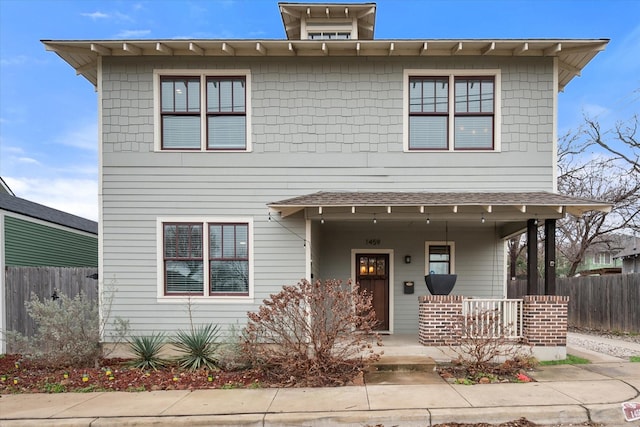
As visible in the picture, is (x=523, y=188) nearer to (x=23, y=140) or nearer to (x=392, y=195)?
(x=392, y=195)

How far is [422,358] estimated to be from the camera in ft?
22.7

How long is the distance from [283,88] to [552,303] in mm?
6497

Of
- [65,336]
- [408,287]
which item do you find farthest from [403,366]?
[65,336]

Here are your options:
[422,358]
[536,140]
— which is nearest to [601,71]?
[536,140]

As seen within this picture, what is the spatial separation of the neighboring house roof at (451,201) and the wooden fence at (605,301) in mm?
5748

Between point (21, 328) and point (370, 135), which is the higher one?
point (370, 135)

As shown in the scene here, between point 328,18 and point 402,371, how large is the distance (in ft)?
25.3

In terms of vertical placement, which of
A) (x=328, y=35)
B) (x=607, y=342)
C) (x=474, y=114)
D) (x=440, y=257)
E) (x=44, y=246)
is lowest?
(x=607, y=342)

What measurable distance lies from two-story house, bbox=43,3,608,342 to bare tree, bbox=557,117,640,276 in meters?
12.7

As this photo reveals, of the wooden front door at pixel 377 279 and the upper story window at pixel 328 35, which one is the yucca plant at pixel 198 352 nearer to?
the wooden front door at pixel 377 279

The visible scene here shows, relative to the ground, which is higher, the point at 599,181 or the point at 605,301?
the point at 599,181

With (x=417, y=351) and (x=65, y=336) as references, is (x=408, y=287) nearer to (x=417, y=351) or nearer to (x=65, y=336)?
(x=417, y=351)

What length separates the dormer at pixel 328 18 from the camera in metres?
8.87

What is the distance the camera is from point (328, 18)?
361 inches
